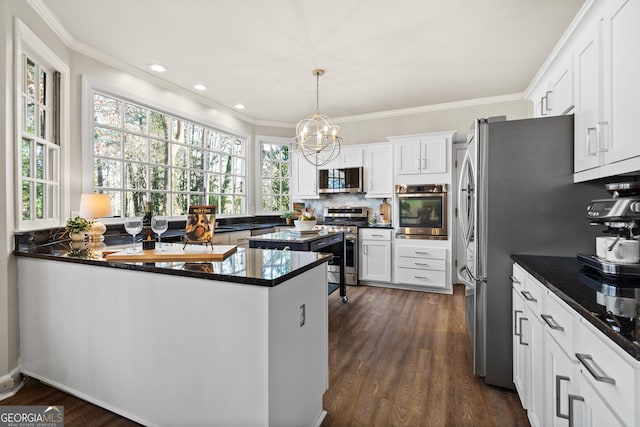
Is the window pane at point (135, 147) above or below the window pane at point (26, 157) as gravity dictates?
above

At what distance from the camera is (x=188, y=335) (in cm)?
146

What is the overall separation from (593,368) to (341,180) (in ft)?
14.4

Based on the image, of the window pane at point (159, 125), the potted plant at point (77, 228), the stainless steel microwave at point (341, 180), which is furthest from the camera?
the stainless steel microwave at point (341, 180)

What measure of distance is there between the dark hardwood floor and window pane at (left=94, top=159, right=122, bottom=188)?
1899 millimetres

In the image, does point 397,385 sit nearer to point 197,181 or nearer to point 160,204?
point 160,204

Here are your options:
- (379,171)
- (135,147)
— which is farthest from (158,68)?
(379,171)

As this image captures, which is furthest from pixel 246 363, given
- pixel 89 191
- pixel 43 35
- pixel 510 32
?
pixel 510 32

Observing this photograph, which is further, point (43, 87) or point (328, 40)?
point (328, 40)

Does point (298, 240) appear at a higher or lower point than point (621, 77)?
lower

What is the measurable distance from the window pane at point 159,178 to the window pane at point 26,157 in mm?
1429

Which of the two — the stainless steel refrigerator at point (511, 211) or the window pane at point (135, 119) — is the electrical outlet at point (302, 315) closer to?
the stainless steel refrigerator at point (511, 211)

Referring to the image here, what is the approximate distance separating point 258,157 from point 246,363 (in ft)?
15.1

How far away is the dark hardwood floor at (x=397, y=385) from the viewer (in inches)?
70.2

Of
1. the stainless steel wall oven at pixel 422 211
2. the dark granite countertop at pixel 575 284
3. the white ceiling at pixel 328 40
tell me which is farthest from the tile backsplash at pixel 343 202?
the dark granite countertop at pixel 575 284
